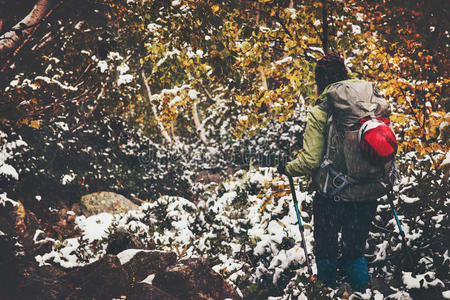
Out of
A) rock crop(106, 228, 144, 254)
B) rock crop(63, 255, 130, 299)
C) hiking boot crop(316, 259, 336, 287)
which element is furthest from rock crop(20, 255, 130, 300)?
hiking boot crop(316, 259, 336, 287)

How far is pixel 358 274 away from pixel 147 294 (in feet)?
6.79

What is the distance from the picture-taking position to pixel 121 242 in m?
5.33

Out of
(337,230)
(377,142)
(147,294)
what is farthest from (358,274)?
(147,294)

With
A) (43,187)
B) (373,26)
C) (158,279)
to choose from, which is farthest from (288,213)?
(43,187)

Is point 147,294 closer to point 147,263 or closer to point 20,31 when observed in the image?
point 147,263

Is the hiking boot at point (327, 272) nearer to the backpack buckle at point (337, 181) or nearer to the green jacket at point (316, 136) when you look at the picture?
the backpack buckle at point (337, 181)

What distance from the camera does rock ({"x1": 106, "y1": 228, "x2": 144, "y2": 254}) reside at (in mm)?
5301

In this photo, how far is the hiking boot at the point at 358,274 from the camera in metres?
3.03

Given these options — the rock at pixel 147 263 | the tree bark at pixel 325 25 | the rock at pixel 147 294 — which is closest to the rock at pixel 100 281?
the rock at pixel 147 263

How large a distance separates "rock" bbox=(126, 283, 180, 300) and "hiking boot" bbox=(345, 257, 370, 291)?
5.81 feet

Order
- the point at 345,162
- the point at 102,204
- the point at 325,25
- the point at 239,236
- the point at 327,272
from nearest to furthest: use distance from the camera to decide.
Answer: the point at 345,162
the point at 327,272
the point at 325,25
the point at 239,236
the point at 102,204

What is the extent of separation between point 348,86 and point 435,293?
6.09ft

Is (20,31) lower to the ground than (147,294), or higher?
higher

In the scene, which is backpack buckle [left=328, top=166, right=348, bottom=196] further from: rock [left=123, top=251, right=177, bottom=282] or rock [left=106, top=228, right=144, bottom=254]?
rock [left=106, top=228, right=144, bottom=254]
